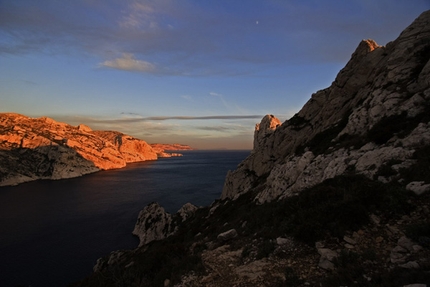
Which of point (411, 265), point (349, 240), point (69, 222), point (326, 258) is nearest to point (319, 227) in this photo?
point (349, 240)

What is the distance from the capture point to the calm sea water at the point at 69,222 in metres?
45.4

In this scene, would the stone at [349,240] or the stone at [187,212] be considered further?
the stone at [187,212]

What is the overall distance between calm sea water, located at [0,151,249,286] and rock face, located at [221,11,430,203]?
143 ft

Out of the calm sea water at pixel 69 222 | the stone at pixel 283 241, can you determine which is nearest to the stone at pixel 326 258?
the stone at pixel 283 241

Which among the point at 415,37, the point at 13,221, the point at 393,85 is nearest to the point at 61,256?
the point at 13,221

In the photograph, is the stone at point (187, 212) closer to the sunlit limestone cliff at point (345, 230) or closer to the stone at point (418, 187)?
the sunlit limestone cliff at point (345, 230)

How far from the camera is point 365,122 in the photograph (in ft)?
86.1

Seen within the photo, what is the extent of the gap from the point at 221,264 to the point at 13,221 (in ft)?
297

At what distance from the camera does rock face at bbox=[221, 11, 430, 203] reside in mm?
17578

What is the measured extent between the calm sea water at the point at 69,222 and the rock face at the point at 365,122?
4362 centimetres

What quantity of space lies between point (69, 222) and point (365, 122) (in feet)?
271

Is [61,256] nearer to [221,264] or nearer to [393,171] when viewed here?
[221,264]

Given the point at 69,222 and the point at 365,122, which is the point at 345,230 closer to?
the point at 365,122

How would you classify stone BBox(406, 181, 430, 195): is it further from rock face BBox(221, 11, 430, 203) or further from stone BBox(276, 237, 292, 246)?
stone BBox(276, 237, 292, 246)
